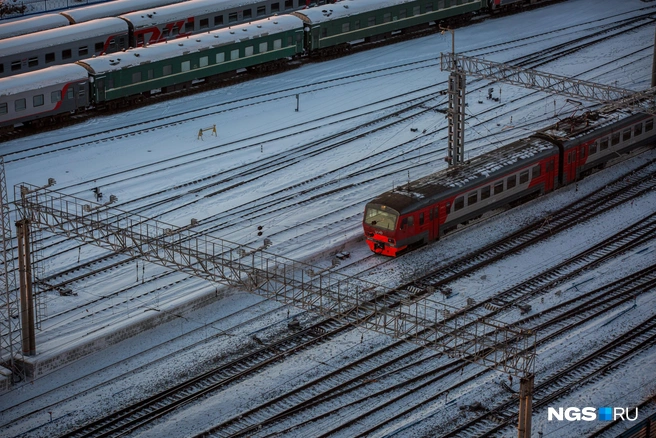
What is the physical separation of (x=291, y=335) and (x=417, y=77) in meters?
30.6

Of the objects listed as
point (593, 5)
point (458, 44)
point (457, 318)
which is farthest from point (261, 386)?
point (593, 5)

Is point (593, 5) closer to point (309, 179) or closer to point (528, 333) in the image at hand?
point (309, 179)

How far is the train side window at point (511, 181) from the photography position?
5116cm

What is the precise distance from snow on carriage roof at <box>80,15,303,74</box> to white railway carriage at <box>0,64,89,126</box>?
1438mm

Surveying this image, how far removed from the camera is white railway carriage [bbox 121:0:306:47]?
230ft

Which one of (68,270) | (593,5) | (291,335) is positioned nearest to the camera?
(291,335)

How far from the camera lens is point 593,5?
83812 millimetres

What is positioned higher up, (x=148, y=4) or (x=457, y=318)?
(x=148, y=4)

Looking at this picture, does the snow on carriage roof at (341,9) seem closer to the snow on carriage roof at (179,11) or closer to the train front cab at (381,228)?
the snow on carriage roof at (179,11)

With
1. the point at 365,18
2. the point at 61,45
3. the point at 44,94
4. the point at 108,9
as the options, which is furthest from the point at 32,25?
the point at 365,18

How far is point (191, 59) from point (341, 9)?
36.6 feet

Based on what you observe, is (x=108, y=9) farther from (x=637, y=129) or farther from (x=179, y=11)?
(x=637, y=129)

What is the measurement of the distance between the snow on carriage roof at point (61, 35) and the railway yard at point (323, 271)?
17.6ft

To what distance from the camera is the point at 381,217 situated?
155 feet
